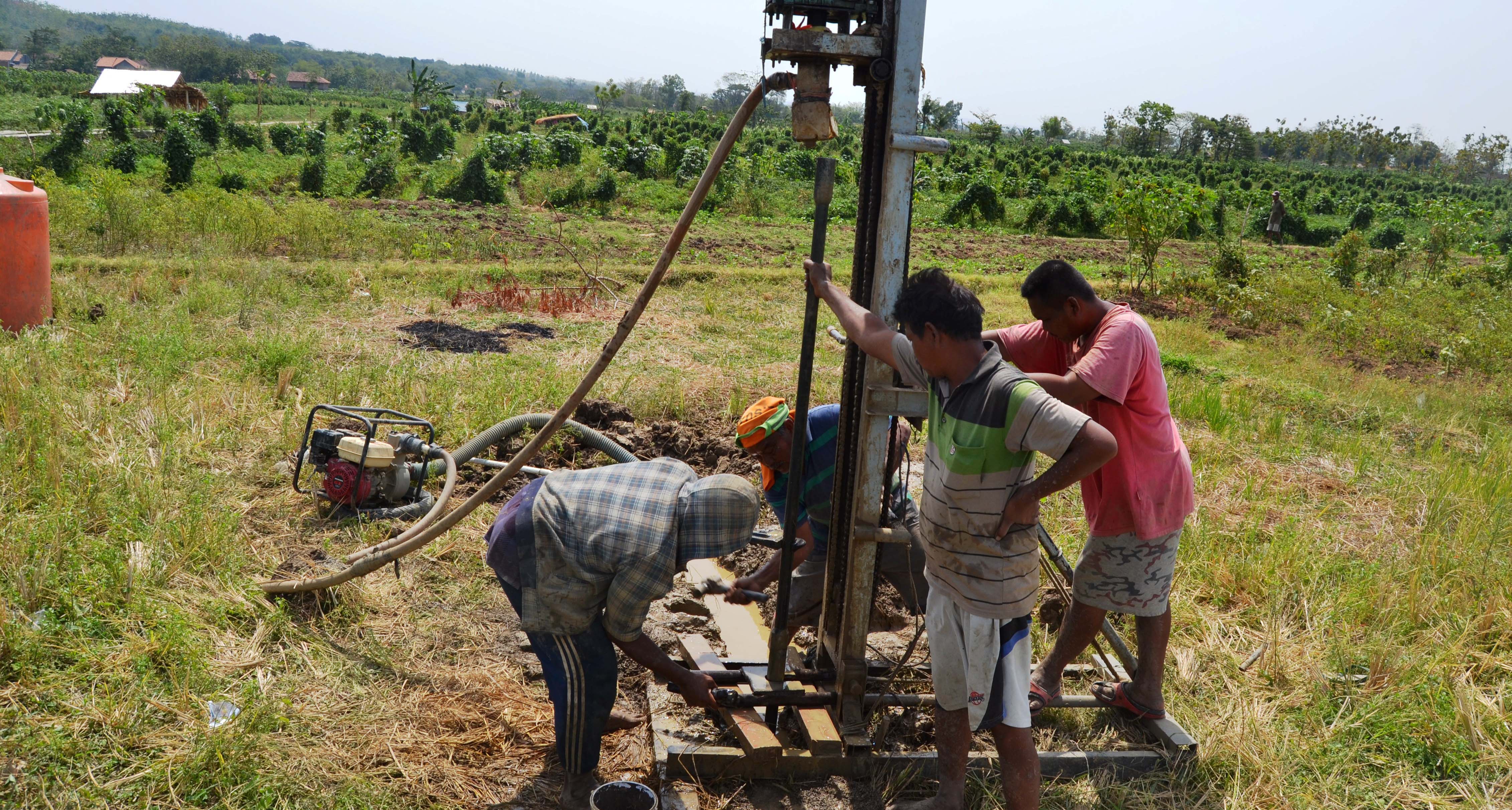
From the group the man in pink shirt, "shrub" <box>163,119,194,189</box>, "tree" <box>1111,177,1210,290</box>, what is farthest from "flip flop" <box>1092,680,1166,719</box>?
"shrub" <box>163,119,194,189</box>

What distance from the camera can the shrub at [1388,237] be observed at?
83.6ft

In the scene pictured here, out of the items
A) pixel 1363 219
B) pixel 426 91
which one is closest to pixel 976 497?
pixel 1363 219

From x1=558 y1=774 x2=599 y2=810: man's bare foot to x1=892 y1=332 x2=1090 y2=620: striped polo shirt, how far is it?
4.26ft

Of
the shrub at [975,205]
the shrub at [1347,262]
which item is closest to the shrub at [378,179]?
the shrub at [975,205]

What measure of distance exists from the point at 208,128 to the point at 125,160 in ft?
26.3

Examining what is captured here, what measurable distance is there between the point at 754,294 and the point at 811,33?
30.6 ft

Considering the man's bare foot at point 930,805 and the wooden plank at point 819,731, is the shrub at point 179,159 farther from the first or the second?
the man's bare foot at point 930,805

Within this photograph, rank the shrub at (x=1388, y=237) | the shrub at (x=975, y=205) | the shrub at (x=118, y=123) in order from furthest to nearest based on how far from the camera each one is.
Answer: the shrub at (x=1388, y=237), the shrub at (x=118, y=123), the shrub at (x=975, y=205)

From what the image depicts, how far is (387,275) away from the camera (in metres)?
11.2

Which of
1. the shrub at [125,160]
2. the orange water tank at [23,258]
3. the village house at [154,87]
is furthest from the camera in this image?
the village house at [154,87]

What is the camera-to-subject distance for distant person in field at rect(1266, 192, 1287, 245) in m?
22.3

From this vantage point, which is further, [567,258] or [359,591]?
[567,258]

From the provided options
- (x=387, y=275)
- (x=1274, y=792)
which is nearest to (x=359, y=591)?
(x=1274, y=792)

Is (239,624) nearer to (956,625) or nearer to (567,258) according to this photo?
(956,625)
